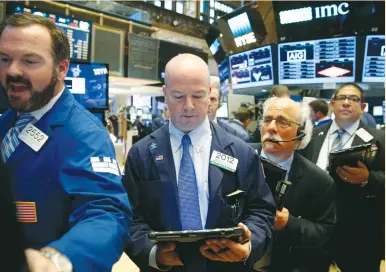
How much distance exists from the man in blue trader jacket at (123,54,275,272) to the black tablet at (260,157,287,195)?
27 centimetres

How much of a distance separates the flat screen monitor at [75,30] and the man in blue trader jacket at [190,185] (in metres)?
4.04

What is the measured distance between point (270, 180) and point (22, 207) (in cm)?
116

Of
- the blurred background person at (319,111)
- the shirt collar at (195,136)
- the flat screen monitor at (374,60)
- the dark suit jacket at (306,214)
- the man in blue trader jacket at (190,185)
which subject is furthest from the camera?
the flat screen monitor at (374,60)

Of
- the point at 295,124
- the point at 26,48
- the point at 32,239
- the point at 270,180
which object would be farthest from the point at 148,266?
the point at 295,124

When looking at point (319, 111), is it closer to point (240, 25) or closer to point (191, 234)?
point (240, 25)

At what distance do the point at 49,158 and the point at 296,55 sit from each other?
5.99m

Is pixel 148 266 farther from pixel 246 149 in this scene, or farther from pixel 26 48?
pixel 26 48

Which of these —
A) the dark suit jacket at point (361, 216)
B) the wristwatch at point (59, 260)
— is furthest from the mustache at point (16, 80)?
the dark suit jacket at point (361, 216)

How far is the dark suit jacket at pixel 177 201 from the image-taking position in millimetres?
1482

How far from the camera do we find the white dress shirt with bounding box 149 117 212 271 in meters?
1.52

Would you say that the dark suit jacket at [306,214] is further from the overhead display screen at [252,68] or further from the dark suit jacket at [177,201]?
the overhead display screen at [252,68]

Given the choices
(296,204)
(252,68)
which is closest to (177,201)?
(296,204)

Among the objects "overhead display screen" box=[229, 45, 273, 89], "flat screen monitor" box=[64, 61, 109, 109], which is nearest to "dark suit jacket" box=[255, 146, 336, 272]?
"flat screen monitor" box=[64, 61, 109, 109]

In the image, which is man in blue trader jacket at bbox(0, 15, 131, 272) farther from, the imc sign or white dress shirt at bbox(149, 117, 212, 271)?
the imc sign
